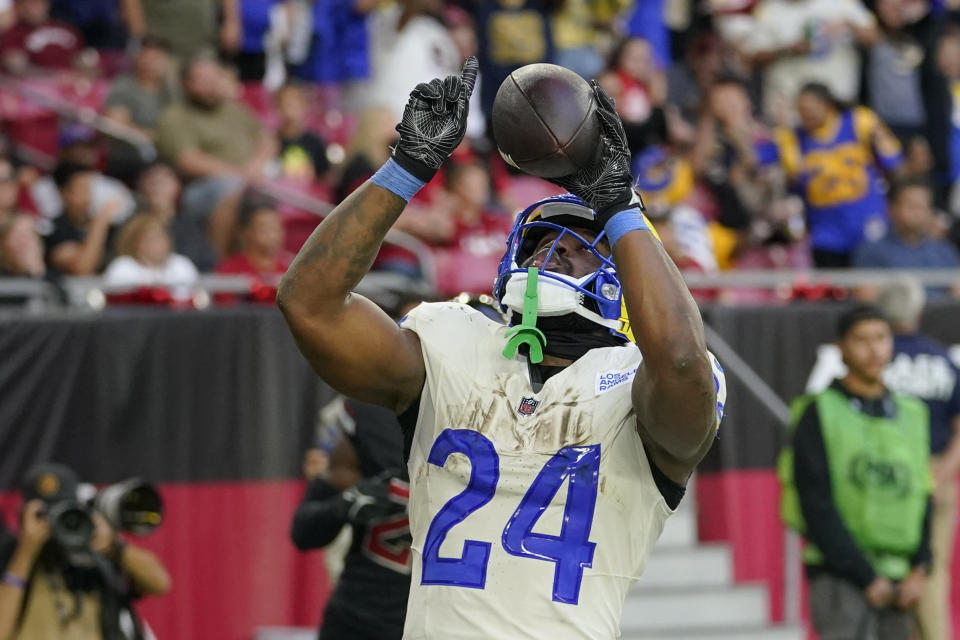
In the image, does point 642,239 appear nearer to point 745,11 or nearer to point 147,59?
point 147,59

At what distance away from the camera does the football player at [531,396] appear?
126 inches

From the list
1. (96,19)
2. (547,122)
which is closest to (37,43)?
(96,19)

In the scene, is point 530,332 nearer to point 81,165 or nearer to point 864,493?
point 864,493

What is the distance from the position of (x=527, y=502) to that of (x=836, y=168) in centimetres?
800

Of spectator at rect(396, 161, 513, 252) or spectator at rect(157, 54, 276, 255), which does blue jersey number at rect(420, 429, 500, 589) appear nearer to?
spectator at rect(396, 161, 513, 252)

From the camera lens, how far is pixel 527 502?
329cm

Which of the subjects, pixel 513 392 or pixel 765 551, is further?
pixel 765 551

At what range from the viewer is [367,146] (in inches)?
386

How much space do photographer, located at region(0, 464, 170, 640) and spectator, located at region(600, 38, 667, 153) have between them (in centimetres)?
601

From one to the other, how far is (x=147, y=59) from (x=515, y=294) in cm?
747

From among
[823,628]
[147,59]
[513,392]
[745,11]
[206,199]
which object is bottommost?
[823,628]

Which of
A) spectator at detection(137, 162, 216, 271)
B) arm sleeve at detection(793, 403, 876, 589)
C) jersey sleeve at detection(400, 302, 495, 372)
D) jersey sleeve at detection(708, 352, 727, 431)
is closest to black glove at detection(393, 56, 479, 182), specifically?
jersey sleeve at detection(400, 302, 495, 372)

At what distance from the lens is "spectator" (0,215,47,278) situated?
8219mm

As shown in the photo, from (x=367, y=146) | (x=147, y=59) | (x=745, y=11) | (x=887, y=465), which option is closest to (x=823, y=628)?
(x=887, y=465)
